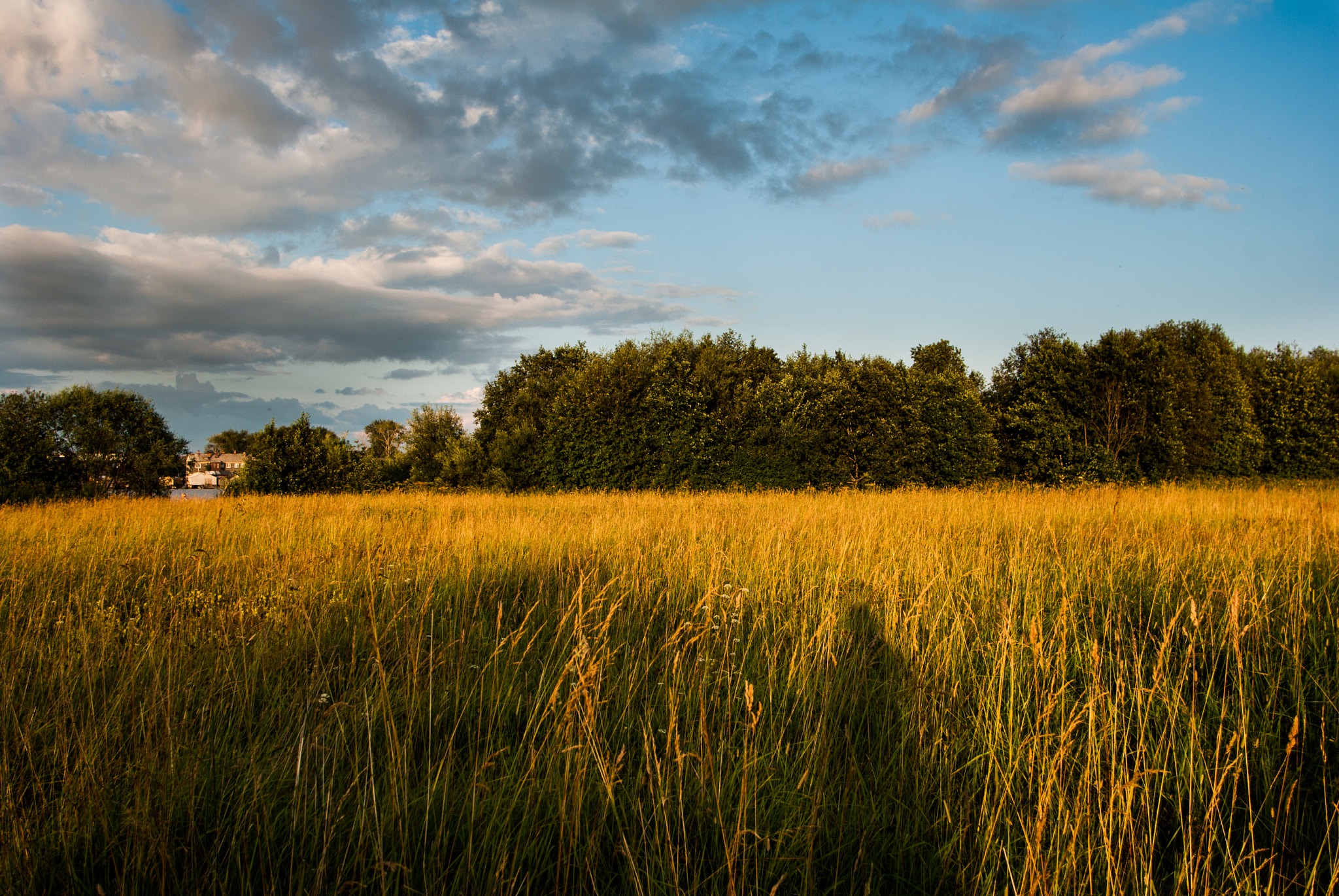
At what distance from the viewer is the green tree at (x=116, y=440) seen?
74.4 ft

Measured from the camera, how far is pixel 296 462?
15.9 m

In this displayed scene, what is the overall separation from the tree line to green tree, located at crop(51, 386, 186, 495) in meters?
1.43

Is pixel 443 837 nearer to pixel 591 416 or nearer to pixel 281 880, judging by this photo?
pixel 281 880

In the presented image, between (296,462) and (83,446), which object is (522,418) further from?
(83,446)

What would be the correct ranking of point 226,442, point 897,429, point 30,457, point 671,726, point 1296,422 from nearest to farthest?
point 671,726 < point 897,429 < point 30,457 < point 1296,422 < point 226,442

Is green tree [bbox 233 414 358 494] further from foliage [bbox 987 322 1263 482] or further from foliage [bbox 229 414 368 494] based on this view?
foliage [bbox 987 322 1263 482]

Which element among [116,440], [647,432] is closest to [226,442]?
[116,440]

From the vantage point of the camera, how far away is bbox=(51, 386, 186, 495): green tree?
22672mm

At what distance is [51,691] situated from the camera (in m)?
2.46

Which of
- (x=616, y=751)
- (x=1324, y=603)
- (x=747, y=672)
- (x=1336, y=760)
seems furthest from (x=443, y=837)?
(x=1324, y=603)

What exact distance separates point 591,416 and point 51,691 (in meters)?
13.9

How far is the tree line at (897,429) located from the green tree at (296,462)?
0.13 feet

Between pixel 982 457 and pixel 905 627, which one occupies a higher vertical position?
pixel 982 457

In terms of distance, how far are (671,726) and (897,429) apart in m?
14.8
